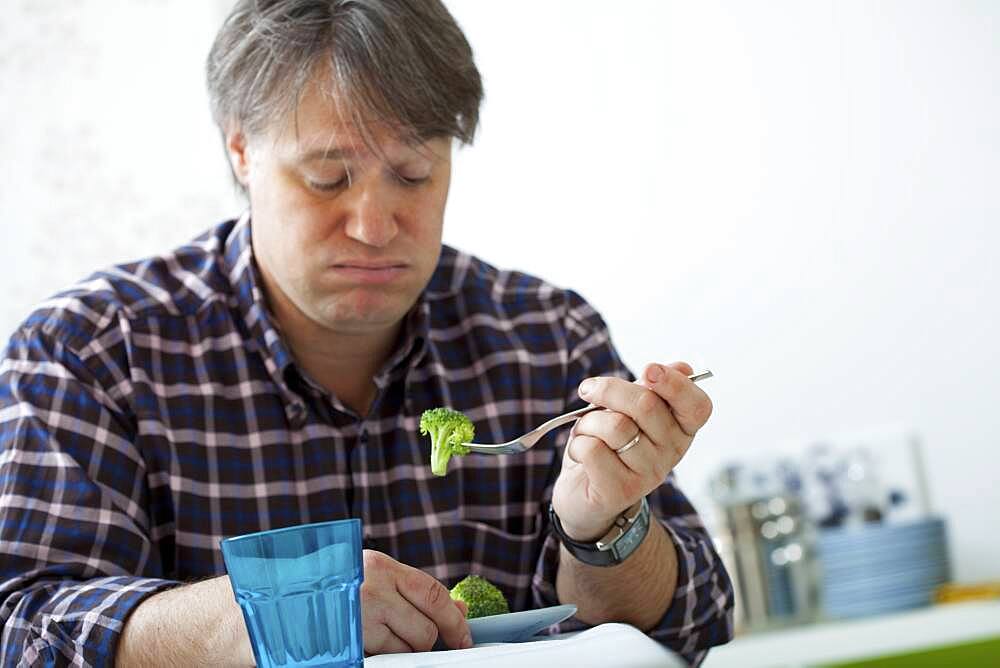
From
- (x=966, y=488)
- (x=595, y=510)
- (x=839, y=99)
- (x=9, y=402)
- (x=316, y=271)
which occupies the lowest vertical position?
(x=966, y=488)

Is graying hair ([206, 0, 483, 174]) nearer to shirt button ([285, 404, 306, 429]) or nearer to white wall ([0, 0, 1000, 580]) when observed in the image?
shirt button ([285, 404, 306, 429])

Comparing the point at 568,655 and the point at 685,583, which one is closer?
the point at 568,655

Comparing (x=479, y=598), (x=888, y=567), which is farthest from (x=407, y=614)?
(x=888, y=567)

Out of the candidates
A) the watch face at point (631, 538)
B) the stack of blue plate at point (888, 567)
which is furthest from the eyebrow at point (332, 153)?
the stack of blue plate at point (888, 567)

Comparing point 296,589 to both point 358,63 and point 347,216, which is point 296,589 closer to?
point 347,216

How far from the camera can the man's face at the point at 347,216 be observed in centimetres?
151

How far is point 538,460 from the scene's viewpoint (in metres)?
1.66

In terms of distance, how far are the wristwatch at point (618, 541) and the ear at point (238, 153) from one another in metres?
0.67

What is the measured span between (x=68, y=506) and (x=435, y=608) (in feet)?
1.65

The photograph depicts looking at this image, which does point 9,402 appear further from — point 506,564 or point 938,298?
point 938,298

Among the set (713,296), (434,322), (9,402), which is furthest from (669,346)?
(9,402)

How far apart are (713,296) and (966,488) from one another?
32.1 inches

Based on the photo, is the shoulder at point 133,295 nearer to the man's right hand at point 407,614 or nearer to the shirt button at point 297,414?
the shirt button at point 297,414

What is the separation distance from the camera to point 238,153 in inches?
67.4
